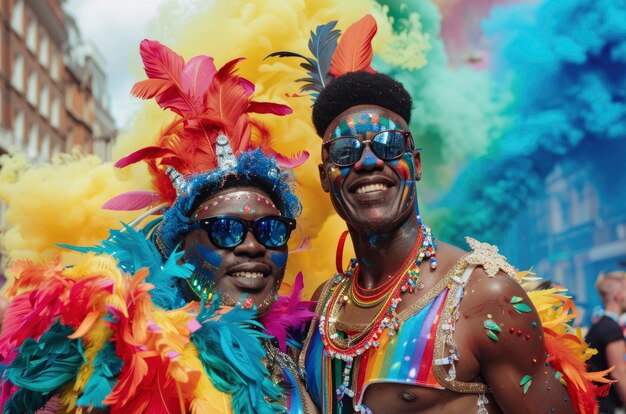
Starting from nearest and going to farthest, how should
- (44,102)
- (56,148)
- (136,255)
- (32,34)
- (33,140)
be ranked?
(136,255) → (33,140) → (32,34) → (44,102) → (56,148)

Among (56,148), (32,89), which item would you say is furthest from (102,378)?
(56,148)

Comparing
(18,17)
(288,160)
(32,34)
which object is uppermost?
(32,34)

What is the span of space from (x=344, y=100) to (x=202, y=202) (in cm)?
76

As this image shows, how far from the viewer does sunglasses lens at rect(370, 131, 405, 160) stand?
2688 millimetres

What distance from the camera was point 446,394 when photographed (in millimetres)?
2438

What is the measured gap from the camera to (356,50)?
10.2ft

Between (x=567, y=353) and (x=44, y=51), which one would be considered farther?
(x=44, y=51)

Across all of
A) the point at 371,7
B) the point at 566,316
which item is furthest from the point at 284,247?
the point at 371,7

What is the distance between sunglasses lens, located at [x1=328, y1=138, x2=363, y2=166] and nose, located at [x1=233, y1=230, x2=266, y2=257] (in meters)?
0.48

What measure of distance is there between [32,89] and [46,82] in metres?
2.29

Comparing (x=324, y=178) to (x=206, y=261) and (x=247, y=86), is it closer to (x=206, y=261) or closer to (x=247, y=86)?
(x=206, y=261)

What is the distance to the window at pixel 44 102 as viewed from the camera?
25.6 metres

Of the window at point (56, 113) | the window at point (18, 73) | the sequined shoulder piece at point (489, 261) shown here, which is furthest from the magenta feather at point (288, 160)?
the window at point (56, 113)

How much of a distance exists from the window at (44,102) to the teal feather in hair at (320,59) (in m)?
24.1
